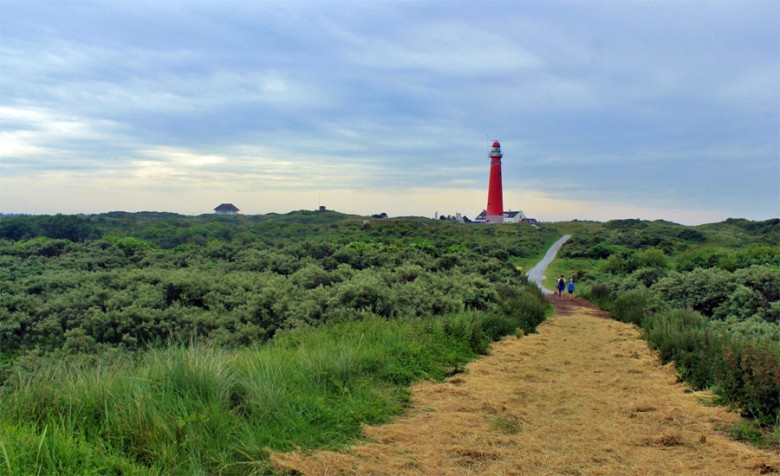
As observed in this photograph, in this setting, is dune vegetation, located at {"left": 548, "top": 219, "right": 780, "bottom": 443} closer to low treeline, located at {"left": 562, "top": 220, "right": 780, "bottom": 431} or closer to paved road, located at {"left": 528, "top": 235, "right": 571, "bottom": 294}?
low treeline, located at {"left": 562, "top": 220, "right": 780, "bottom": 431}

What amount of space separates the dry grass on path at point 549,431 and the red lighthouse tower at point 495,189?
3028 inches

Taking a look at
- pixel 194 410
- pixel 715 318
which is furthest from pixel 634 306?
pixel 194 410

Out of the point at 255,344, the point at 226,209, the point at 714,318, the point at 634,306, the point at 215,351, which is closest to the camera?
the point at 215,351

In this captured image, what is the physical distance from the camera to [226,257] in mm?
23281

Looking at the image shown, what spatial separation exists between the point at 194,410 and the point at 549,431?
3633 mm

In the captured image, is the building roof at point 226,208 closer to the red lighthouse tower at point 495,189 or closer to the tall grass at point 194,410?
the red lighthouse tower at point 495,189

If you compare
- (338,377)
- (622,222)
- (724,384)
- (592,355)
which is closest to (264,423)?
(338,377)

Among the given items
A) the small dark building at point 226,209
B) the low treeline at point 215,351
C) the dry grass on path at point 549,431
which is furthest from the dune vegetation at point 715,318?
the small dark building at point 226,209

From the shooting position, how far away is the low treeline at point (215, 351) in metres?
4.16

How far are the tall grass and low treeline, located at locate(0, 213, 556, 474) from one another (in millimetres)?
16

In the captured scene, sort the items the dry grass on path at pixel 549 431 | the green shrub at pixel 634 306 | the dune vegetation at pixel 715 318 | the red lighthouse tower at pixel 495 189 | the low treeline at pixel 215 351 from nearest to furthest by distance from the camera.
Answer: the low treeline at pixel 215 351
the dry grass on path at pixel 549 431
the dune vegetation at pixel 715 318
the green shrub at pixel 634 306
the red lighthouse tower at pixel 495 189

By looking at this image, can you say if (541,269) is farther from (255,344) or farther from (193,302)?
(255,344)

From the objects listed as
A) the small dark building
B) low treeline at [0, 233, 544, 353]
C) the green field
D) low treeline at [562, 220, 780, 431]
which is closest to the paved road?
low treeline at [562, 220, 780, 431]

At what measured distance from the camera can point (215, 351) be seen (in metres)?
6.94
